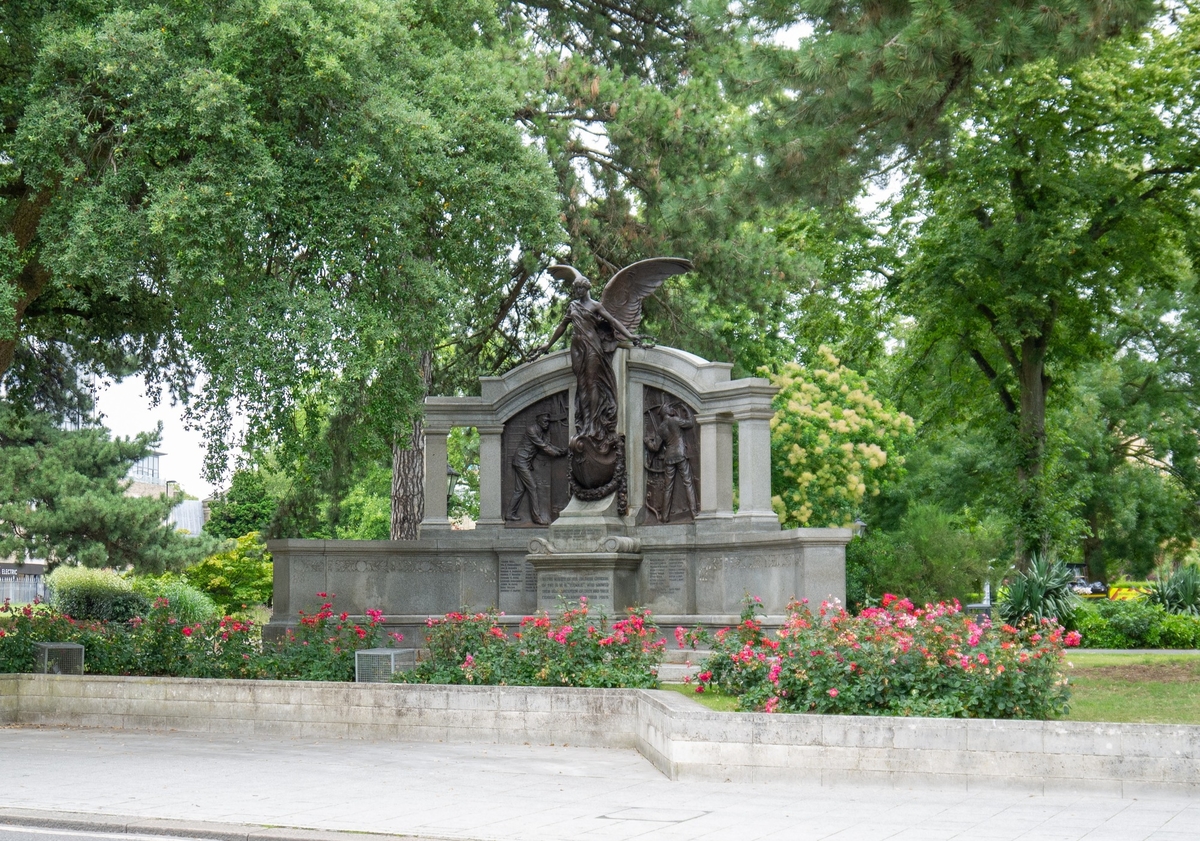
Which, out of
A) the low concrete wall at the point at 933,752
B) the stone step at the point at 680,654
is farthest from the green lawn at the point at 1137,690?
the stone step at the point at 680,654

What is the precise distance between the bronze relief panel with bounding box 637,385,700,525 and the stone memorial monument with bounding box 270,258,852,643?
20mm

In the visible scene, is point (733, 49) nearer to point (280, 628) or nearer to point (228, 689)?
point (280, 628)

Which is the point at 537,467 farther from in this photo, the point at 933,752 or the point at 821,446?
the point at 821,446

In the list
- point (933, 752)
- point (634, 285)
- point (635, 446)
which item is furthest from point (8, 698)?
point (933, 752)

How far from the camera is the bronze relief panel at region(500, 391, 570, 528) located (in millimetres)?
19094

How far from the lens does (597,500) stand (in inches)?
724

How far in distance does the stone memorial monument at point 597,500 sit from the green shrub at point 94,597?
36.9ft

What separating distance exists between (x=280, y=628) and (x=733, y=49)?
11.8 metres

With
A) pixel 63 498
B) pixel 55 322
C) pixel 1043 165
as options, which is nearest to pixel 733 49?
pixel 1043 165

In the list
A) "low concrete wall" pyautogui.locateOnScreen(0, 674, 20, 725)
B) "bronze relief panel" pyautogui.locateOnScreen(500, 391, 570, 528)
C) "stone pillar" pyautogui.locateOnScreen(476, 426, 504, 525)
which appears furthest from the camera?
"stone pillar" pyautogui.locateOnScreen(476, 426, 504, 525)

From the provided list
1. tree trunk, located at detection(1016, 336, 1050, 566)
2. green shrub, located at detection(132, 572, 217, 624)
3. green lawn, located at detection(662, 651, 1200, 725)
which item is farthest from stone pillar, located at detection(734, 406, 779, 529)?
green shrub, located at detection(132, 572, 217, 624)

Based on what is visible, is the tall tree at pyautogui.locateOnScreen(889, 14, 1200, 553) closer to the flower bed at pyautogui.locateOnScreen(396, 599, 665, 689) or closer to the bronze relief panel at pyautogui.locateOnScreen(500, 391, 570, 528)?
the bronze relief panel at pyautogui.locateOnScreen(500, 391, 570, 528)

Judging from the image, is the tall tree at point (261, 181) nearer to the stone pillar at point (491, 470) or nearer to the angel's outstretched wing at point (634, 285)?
the angel's outstretched wing at point (634, 285)

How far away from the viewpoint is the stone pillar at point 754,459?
17391 millimetres
